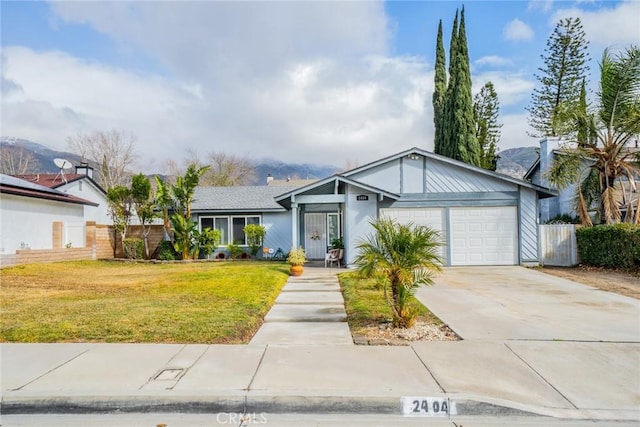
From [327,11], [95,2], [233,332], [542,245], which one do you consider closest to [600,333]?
[233,332]

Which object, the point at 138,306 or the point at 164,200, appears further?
the point at 164,200

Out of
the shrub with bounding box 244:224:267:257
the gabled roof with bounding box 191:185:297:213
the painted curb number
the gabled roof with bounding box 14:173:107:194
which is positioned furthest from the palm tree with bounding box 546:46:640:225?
the gabled roof with bounding box 14:173:107:194

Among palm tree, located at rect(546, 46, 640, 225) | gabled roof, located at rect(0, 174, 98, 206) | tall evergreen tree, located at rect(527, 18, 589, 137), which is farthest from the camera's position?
tall evergreen tree, located at rect(527, 18, 589, 137)

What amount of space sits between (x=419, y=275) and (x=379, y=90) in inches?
1097

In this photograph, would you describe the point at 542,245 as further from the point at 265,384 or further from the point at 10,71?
the point at 10,71

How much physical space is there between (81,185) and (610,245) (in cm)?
3019

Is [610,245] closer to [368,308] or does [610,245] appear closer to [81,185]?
[368,308]

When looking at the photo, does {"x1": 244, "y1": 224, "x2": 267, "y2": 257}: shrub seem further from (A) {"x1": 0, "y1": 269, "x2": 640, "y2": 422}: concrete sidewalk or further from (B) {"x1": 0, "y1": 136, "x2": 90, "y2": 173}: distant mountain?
(B) {"x1": 0, "y1": 136, "x2": 90, "y2": 173}: distant mountain

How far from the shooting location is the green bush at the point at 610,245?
12086 millimetres

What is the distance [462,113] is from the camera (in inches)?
1007

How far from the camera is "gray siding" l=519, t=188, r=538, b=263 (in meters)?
15.2

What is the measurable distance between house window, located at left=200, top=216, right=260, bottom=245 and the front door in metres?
2.88

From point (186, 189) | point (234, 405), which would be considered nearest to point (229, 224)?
point (186, 189)

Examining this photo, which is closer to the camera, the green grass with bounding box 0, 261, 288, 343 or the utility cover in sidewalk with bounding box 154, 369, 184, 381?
the utility cover in sidewalk with bounding box 154, 369, 184, 381
